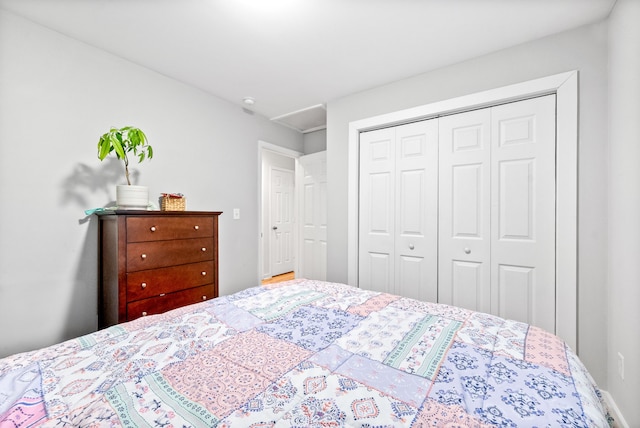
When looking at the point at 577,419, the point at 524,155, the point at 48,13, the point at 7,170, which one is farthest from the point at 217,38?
the point at 577,419

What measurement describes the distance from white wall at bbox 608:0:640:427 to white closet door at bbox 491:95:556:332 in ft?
1.01

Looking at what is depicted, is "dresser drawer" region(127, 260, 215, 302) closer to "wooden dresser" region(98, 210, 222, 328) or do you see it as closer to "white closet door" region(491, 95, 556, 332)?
"wooden dresser" region(98, 210, 222, 328)

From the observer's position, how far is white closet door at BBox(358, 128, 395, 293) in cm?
271

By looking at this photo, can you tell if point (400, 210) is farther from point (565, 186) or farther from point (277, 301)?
point (277, 301)

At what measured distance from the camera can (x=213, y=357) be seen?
930 millimetres

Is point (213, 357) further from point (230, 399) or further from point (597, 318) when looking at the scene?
point (597, 318)

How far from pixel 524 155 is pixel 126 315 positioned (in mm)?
3013

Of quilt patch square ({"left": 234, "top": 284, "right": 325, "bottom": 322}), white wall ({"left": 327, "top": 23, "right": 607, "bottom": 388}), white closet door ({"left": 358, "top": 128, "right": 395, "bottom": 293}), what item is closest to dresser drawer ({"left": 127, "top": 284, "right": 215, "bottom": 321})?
quilt patch square ({"left": 234, "top": 284, "right": 325, "bottom": 322})

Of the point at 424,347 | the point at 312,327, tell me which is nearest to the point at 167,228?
the point at 312,327

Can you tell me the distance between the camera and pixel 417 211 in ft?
8.39

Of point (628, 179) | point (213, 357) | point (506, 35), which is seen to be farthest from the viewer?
point (506, 35)

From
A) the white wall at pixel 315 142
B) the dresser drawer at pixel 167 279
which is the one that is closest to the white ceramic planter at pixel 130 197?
the dresser drawer at pixel 167 279

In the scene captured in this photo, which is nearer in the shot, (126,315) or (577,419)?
(577,419)

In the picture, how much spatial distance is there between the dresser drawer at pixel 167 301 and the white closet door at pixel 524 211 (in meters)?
2.35
